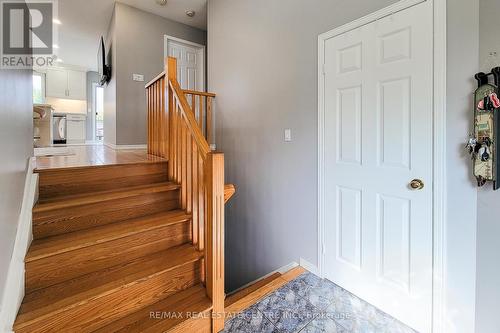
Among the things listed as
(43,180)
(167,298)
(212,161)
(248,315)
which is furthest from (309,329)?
(43,180)

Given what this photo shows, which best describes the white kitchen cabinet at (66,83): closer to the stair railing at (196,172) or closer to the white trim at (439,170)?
the stair railing at (196,172)

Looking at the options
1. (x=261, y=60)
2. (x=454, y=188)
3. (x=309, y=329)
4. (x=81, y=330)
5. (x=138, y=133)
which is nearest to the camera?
(x=81, y=330)

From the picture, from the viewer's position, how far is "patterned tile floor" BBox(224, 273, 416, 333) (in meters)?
1.57

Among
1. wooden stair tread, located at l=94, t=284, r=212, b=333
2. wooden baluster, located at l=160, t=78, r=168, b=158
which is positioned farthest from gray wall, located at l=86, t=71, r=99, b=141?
wooden stair tread, located at l=94, t=284, r=212, b=333

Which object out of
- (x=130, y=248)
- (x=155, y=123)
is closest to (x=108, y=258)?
(x=130, y=248)

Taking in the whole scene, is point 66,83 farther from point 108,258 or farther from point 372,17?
point 372,17

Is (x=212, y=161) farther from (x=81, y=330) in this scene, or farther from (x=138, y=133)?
(x=138, y=133)

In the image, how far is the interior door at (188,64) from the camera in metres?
4.72

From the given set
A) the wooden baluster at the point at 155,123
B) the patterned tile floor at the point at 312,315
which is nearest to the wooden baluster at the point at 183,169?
the wooden baluster at the point at 155,123

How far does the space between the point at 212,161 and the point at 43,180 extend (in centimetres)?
132

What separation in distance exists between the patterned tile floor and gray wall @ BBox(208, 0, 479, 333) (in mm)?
366

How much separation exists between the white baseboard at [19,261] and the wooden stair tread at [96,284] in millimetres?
60

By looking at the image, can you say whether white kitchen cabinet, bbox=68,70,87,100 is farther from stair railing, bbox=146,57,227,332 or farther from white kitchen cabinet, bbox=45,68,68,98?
stair railing, bbox=146,57,227,332

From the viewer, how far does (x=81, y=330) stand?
1.33 metres
